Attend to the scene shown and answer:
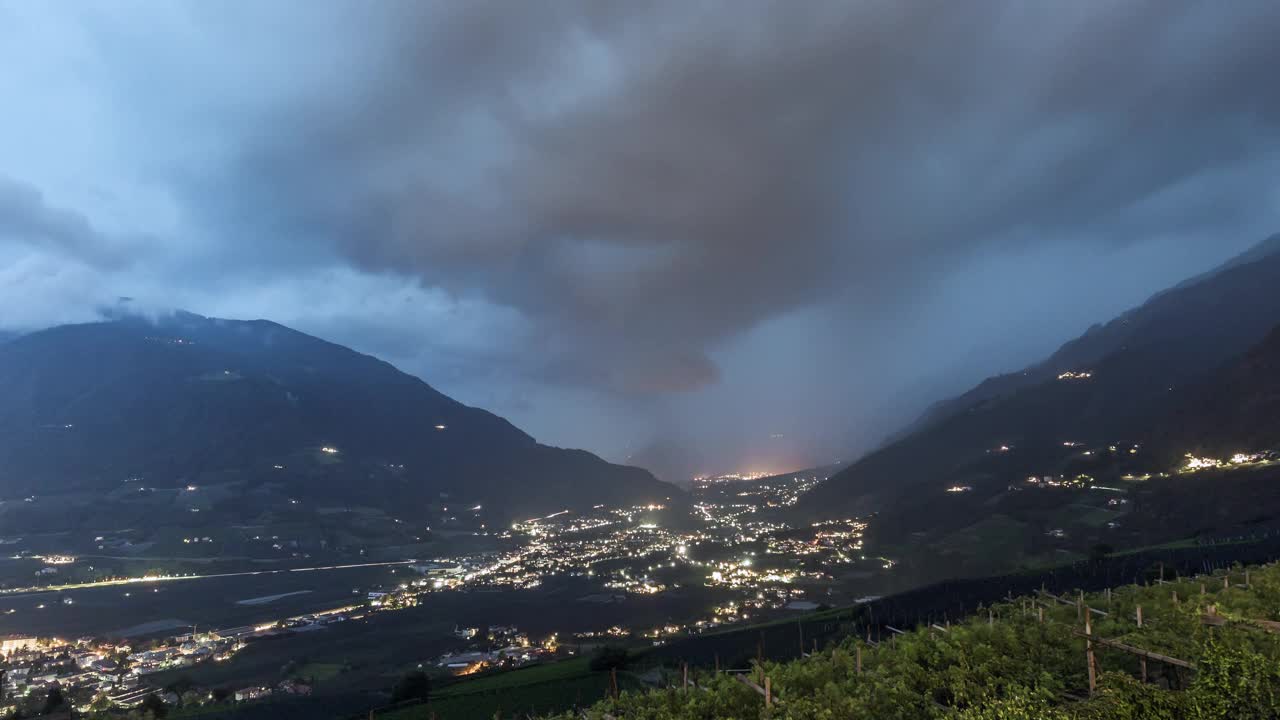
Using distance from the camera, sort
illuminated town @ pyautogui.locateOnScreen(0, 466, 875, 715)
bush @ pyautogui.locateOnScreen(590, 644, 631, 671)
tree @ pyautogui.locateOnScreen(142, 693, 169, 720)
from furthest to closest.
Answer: illuminated town @ pyautogui.locateOnScreen(0, 466, 875, 715)
bush @ pyautogui.locateOnScreen(590, 644, 631, 671)
tree @ pyautogui.locateOnScreen(142, 693, 169, 720)

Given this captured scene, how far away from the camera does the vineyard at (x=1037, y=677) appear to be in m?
11.3

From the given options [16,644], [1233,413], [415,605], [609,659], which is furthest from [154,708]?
[1233,413]

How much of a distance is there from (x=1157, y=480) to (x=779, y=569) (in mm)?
97954

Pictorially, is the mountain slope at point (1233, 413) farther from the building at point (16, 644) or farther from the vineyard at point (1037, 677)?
the building at point (16, 644)

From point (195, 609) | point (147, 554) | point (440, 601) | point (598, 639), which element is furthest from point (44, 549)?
point (598, 639)

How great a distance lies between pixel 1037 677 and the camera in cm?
1533

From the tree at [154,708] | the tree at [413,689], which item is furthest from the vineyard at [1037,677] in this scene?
the tree at [154,708]

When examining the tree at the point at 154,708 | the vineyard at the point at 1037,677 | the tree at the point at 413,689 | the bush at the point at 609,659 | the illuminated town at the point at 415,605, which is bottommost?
the illuminated town at the point at 415,605

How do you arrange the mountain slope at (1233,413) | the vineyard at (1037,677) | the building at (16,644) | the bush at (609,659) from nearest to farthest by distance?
the vineyard at (1037,677)
the bush at (609,659)
the building at (16,644)
the mountain slope at (1233,413)

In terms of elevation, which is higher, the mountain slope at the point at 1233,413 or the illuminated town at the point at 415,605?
the mountain slope at the point at 1233,413

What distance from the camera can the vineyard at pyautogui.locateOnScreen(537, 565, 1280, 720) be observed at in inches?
446

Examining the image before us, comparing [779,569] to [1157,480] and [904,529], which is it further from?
[1157,480]

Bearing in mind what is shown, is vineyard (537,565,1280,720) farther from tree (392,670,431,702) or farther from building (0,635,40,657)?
building (0,635,40,657)

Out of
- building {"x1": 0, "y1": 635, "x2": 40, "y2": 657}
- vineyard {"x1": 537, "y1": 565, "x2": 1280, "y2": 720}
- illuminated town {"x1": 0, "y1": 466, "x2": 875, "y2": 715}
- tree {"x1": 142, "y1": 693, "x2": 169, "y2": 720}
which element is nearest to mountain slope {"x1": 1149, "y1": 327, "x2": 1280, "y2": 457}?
illuminated town {"x1": 0, "y1": 466, "x2": 875, "y2": 715}
